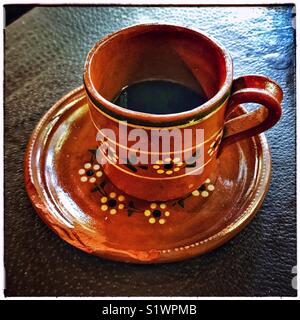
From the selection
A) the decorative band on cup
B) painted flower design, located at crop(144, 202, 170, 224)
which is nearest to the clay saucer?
painted flower design, located at crop(144, 202, 170, 224)

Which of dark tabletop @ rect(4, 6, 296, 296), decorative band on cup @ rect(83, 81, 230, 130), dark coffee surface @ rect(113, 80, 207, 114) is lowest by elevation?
dark tabletop @ rect(4, 6, 296, 296)

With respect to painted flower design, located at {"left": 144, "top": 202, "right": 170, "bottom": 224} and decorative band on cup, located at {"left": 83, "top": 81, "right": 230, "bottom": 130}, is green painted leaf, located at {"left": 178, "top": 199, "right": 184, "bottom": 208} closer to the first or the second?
painted flower design, located at {"left": 144, "top": 202, "right": 170, "bottom": 224}

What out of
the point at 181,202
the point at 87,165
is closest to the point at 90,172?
the point at 87,165

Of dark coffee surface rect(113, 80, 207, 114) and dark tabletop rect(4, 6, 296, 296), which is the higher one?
dark coffee surface rect(113, 80, 207, 114)

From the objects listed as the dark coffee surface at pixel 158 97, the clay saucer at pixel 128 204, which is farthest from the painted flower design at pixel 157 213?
the dark coffee surface at pixel 158 97

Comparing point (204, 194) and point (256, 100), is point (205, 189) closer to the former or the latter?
point (204, 194)

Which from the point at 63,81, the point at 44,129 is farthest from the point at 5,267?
the point at 63,81
